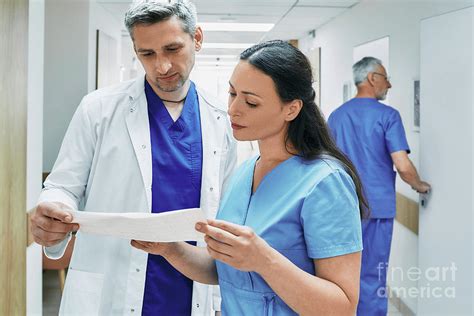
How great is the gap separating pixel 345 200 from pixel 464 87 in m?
1.87

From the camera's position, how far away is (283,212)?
1063 mm

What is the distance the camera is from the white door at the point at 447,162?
2.63m

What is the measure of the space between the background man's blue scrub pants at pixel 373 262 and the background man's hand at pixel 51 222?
6.79 feet

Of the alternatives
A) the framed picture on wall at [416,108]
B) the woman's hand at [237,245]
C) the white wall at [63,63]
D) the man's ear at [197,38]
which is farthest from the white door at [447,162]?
the white wall at [63,63]

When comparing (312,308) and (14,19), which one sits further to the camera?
(14,19)

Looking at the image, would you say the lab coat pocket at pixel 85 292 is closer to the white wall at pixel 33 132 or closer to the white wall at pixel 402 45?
the white wall at pixel 33 132

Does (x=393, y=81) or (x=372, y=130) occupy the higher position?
(x=393, y=81)

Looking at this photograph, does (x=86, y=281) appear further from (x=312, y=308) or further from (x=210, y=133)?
(x=312, y=308)

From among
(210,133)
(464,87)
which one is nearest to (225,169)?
(210,133)

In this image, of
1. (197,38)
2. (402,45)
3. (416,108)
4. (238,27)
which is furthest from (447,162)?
(238,27)

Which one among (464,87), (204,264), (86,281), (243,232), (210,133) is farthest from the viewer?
(464,87)

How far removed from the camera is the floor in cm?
362

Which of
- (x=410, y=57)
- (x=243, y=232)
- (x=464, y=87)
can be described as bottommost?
(x=243, y=232)

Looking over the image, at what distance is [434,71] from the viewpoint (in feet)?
9.53
